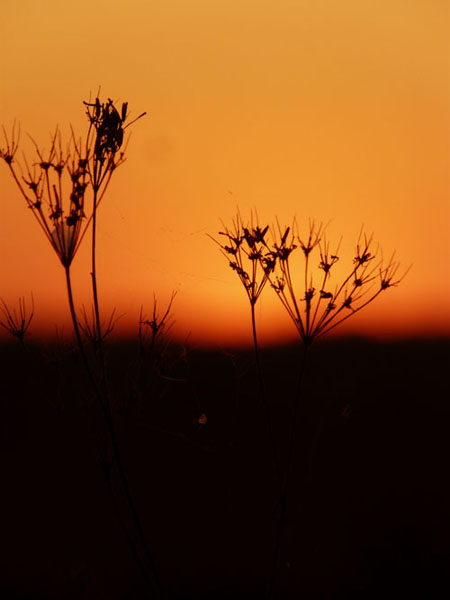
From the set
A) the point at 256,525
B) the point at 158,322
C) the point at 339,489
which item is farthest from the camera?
the point at 339,489

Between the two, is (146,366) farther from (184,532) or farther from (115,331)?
(184,532)

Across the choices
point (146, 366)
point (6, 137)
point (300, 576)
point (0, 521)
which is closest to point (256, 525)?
point (300, 576)

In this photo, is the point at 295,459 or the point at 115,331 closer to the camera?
the point at 115,331

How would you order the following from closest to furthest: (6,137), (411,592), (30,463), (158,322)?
1. (6,137)
2. (158,322)
3. (411,592)
4. (30,463)

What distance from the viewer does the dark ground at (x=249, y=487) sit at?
20.9 feet

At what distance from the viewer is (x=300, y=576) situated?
21.4ft

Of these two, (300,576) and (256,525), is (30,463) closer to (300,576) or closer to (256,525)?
(256,525)

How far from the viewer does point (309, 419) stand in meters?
8.19

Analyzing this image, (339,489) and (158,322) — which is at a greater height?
(158,322)

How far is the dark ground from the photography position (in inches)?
251

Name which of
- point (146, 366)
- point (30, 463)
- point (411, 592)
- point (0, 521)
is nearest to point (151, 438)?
point (30, 463)

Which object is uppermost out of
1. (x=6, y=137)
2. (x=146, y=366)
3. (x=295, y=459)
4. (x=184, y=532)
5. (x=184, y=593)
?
(x=6, y=137)

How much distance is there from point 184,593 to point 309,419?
260cm

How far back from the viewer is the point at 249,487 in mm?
7141
